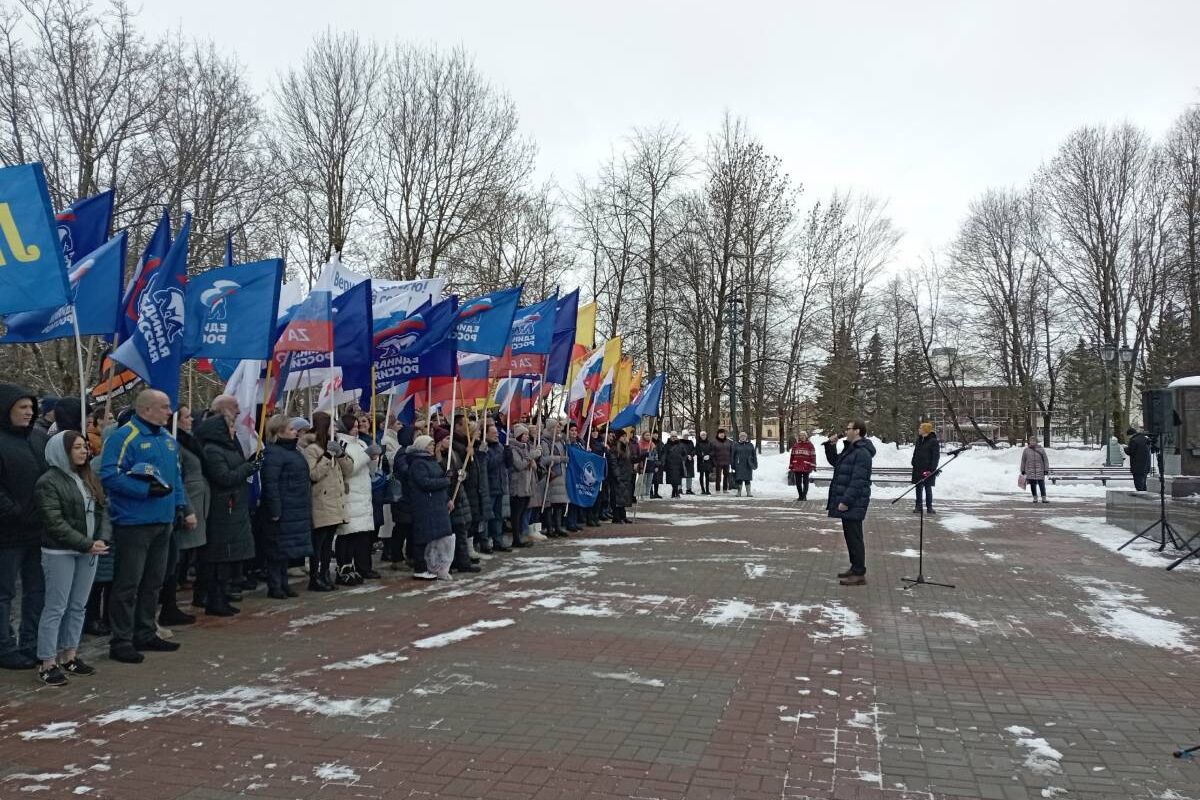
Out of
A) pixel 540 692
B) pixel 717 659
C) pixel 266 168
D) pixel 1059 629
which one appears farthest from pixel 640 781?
pixel 266 168

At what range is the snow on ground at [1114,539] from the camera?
1176 centimetres

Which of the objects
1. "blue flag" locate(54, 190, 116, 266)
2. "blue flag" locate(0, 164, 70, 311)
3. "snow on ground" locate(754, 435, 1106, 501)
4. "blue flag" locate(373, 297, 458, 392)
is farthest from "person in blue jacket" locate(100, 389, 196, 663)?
"snow on ground" locate(754, 435, 1106, 501)

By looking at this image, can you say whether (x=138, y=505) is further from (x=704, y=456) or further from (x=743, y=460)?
(x=704, y=456)

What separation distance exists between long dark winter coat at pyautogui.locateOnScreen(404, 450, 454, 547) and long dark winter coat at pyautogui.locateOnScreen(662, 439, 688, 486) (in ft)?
47.0

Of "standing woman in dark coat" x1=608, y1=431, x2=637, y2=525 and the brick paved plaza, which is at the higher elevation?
"standing woman in dark coat" x1=608, y1=431, x2=637, y2=525

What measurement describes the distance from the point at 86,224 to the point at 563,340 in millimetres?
7348

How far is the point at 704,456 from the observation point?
2552cm

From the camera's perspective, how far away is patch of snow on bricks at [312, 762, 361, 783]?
13.4 feet

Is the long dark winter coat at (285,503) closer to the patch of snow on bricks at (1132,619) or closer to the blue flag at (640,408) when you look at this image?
the patch of snow on bricks at (1132,619)

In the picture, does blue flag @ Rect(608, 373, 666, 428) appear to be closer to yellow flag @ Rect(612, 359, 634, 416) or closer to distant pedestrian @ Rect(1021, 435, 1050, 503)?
yellow flag @ Rect(612, 359, 634, 416)

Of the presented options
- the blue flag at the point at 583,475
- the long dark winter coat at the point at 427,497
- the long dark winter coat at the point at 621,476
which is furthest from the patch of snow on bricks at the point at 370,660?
the long dark winter coat at the point at 621,476

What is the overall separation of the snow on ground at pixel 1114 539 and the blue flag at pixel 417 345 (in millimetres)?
9784

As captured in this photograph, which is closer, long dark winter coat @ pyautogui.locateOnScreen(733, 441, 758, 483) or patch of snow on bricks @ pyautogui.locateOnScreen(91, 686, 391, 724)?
patch of snow on bricks @ pyautogui.locateOnScreen(91, 686, 391, 724)

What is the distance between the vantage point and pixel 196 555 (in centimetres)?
808
